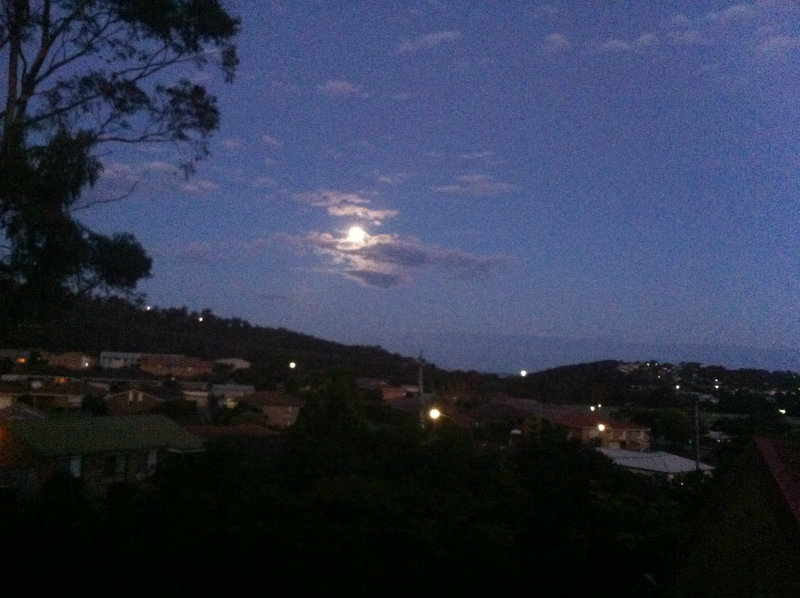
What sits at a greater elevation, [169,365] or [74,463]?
[169,365]

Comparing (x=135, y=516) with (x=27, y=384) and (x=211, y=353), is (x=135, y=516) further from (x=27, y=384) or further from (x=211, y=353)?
(x=211, y=353)

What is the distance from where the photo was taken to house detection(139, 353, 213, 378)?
49.6 metres

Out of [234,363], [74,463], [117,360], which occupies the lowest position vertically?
[74,463]

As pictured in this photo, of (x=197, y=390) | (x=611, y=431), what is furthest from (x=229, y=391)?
(x=611, y=431)

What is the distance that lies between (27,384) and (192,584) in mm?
27991

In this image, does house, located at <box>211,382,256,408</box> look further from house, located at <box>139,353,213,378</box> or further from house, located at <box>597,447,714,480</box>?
house, located at <box>597,447,714,480</box>

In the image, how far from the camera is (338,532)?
838cm

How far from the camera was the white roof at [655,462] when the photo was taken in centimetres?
2077

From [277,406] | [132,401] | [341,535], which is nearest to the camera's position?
[341,535]

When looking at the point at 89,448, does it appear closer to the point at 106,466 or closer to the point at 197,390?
the point at 106,466

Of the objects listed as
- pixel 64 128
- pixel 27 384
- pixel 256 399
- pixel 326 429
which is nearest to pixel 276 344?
pixel 256 399

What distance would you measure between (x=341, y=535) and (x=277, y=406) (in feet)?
99.6

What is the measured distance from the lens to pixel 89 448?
2048 cm

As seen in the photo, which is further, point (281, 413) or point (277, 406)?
point (277, 406)
